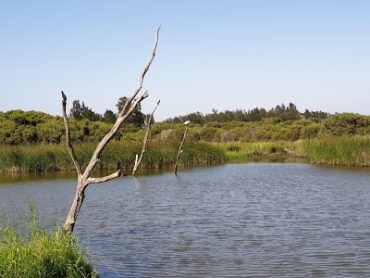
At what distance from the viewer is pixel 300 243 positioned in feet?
33.3

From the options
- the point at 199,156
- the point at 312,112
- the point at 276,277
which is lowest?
the point at 276,277

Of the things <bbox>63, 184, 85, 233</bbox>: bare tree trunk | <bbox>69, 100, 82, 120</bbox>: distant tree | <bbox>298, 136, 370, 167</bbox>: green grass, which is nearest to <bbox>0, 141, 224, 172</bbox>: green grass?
<bbox>298, 136, 370, 167</bbox>: green grass

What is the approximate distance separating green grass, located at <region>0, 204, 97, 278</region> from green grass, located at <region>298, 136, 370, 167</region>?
22717 millimetres

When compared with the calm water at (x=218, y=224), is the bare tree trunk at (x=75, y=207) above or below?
above

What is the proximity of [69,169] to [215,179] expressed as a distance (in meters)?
8.36

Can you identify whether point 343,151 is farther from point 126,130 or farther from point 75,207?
point 126,130

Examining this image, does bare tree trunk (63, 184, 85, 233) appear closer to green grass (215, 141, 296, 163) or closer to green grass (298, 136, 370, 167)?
green grass (298, 136, 370, 167)

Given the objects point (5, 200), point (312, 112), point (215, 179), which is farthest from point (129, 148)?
point (312, 112)

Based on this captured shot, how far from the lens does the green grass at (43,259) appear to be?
6355 millimetres

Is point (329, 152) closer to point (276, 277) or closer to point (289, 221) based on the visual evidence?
point (289, 221)

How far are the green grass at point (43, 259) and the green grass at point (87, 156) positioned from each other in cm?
2082

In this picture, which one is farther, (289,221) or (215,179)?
(215,179)

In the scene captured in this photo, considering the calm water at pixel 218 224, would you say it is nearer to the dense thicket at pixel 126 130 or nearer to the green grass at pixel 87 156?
the green grass at pixel 87 156

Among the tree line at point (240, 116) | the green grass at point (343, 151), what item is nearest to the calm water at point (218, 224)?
the green grass at point (343, 151)
